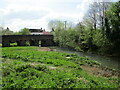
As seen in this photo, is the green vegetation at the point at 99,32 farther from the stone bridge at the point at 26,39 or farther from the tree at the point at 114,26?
the stone bridge at the point at 26,39

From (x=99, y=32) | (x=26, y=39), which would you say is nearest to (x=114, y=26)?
(x=99, y=32)

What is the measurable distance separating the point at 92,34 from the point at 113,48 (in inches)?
373

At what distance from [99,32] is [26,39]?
29.8 meters

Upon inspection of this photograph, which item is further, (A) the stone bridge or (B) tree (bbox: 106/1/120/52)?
(A) the stone bridge

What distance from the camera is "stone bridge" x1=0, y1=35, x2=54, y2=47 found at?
4684 centimetres

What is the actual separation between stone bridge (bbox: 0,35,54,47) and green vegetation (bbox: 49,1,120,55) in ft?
28.2

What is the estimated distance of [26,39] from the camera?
5491 cm

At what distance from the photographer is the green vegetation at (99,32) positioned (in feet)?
104

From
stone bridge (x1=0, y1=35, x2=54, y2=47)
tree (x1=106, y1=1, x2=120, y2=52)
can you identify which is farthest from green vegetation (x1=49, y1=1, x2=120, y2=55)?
stone bridge (x1=0, y1=35, x2=54, y2=47)

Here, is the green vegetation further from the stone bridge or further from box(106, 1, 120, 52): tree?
the stone bridge

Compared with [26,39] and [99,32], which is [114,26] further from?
[26,39]

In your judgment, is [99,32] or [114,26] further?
[99,32]

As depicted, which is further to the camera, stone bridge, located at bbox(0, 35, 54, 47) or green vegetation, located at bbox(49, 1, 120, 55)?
stone bridge, located at bbox(0, 35, 54, 47)

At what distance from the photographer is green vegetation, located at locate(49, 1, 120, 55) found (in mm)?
31750
